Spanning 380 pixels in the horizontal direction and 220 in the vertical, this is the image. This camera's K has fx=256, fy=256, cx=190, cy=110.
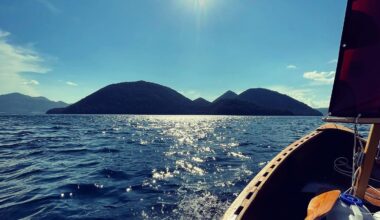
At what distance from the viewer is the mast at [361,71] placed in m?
4.36

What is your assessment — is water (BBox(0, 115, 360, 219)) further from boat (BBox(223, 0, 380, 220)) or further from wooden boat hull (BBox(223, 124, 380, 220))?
boat (BBox(223, 0, 380, 220))

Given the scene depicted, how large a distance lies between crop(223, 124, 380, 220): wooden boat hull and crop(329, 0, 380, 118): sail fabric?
8.05ft

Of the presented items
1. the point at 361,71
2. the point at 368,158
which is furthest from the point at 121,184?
the point at 361,71

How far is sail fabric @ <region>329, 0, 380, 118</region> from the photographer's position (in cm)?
435

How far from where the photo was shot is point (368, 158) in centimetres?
470

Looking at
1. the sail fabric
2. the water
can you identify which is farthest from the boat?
the water

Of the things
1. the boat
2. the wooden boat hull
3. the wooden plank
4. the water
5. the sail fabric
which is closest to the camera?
the boat

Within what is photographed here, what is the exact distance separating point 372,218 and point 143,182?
9278mm

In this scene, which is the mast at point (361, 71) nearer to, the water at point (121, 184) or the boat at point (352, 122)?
the boat at point (352, 122)

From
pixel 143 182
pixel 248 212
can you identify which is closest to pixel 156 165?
pixel 143 182

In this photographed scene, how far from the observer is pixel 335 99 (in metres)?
4.91

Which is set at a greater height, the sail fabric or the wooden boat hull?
the sail fabric

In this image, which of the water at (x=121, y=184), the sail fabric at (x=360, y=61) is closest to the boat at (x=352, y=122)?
the sail fabric at (x=360, y=61)

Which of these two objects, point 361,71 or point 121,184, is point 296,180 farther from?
point 121,184
